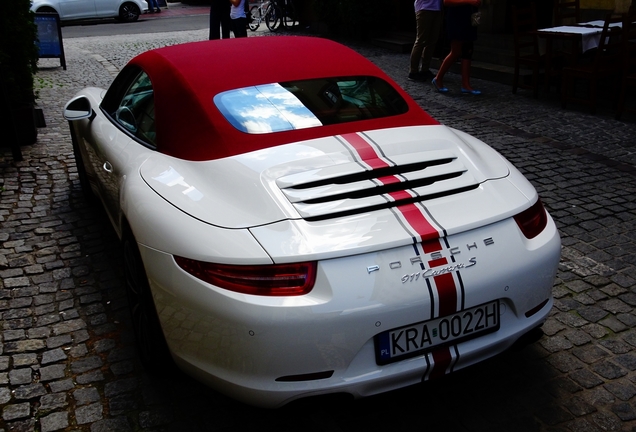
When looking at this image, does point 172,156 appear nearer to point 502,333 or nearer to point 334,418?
point 334,418

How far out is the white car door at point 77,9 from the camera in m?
22.4

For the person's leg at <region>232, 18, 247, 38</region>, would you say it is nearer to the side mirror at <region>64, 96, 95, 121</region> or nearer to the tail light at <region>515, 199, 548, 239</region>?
the side mirror at <region>64, 96, 95, 121</region>

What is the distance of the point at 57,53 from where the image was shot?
12.5 meters

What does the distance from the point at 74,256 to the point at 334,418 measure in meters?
2.50

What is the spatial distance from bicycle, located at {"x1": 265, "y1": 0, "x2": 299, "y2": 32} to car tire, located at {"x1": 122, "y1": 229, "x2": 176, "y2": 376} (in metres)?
16.4

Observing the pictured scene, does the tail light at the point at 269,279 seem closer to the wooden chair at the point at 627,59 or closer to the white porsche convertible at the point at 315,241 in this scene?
the white porsche convertible at the point at 315,241

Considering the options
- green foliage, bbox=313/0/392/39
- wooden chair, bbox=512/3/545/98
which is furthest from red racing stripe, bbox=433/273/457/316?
green foliage, bbox=313/0/392/39

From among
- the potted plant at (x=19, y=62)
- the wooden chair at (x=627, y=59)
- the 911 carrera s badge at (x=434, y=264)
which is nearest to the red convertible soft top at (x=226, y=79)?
the 911 carrera s badge at (x=434, y=264)

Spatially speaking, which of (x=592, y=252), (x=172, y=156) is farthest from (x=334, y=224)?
(x=592, y=252)

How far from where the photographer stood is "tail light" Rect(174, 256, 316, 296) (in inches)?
92.6

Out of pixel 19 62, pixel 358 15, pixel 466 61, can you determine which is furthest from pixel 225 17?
pixel 19 62

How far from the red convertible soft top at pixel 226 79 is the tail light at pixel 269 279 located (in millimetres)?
804

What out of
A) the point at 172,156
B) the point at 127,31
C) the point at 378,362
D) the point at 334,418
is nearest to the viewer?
the point at 378,362

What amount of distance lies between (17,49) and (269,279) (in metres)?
6.21
